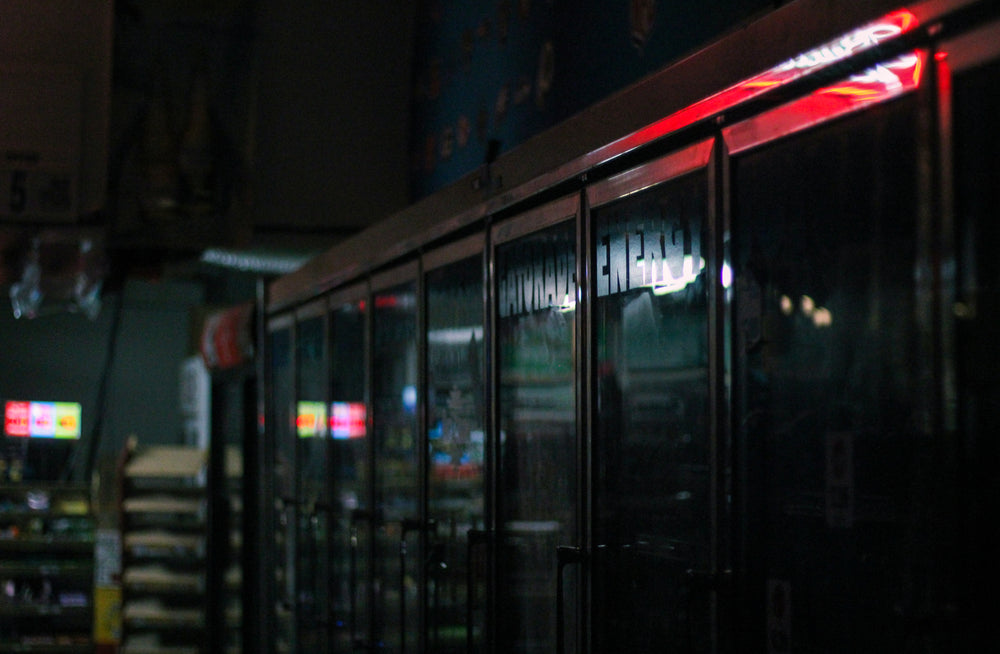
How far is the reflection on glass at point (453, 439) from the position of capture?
3553mm

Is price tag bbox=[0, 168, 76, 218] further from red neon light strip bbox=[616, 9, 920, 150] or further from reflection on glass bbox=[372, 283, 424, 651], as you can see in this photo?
red neon light strip bbox=[616, 9, 920, 150]

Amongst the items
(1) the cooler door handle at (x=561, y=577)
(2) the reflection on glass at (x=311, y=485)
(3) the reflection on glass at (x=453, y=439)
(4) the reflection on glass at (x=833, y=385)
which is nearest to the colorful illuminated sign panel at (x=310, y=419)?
(2) the reflection on glass at (x=311, y=485)

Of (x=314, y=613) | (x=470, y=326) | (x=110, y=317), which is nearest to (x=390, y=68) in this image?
(x=314, y=613)

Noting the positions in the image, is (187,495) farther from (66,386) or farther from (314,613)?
(66,386)

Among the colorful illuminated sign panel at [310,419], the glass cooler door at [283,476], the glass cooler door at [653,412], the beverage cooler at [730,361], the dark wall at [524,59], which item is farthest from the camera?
the glass cooler door at [283,476]

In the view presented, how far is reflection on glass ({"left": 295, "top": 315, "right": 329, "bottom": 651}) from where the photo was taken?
5.48m

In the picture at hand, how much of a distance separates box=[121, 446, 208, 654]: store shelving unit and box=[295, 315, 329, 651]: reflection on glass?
11.2ft

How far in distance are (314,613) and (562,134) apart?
342cm

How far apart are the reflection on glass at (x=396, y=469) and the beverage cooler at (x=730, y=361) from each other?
4.5 inches

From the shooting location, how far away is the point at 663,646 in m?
2.49

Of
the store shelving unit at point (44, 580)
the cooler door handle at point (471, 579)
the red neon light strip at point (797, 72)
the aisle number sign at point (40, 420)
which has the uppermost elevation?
the red neon light strip at point (797, 72)

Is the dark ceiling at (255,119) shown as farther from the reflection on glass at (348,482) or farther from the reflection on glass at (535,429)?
the reflection on glass at (535,429)

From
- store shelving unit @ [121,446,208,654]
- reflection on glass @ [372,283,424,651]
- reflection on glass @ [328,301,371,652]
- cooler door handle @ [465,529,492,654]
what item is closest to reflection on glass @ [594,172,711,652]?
cooler door handle @ [465,529,492,654]

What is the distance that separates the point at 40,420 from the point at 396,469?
11.3 metres
